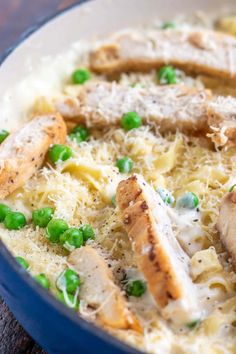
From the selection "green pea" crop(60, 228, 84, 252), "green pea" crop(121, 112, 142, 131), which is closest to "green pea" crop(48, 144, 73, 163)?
"green pea" crop(121, 112, 142, 131)

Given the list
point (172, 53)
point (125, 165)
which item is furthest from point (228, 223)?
point (172, 53)

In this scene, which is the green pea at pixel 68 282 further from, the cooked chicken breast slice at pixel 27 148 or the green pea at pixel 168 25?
the green pea at pixel 168 25

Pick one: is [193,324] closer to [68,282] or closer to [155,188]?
[68,282]

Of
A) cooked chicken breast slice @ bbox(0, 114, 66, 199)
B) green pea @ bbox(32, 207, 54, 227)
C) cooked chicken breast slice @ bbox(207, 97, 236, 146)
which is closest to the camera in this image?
green pea @ bbox(32, 207, 54, 227)

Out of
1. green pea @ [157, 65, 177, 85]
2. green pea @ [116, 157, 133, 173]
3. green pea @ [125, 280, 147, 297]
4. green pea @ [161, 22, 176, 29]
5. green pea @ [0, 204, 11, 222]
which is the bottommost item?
green pea @ [161, 22, 176, 29]

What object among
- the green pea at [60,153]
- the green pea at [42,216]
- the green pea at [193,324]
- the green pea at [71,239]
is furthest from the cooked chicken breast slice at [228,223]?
the green pea at [60,153]

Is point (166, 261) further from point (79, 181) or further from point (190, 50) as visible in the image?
point (190, 50)

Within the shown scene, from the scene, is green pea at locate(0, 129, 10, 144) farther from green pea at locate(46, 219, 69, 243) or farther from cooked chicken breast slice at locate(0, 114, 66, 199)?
green pea at locate(46, 219, 69, 243)
